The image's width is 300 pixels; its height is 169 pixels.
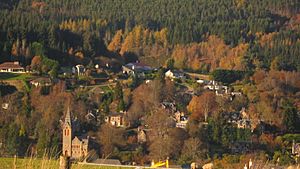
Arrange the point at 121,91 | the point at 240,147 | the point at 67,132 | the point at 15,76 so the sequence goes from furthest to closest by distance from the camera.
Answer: the point at 15,76, the point at 121,91, the point at 240,147, the point at 67,132

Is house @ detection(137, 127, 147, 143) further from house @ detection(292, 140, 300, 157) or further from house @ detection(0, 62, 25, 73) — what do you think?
house @ detection(0, 62, 25, 73)

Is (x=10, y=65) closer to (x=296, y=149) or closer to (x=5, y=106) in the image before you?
(x=5, y=106)

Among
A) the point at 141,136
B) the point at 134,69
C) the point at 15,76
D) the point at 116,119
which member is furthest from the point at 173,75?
the point at 141,136

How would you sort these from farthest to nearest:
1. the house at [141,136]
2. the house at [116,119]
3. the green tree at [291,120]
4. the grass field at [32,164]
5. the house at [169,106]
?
the house at [169,106] < the green tree at [291,120] < the house at [116,119] < the house at [141,136] < the grass field at [32,164]

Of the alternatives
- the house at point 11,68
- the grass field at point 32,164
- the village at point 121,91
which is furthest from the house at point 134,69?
the grass field at point 32,164

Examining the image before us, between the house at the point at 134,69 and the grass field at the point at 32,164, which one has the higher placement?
the grass field at the point at 32,164

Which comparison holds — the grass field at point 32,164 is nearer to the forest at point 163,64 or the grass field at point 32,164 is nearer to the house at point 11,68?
the forest at point 163,64
